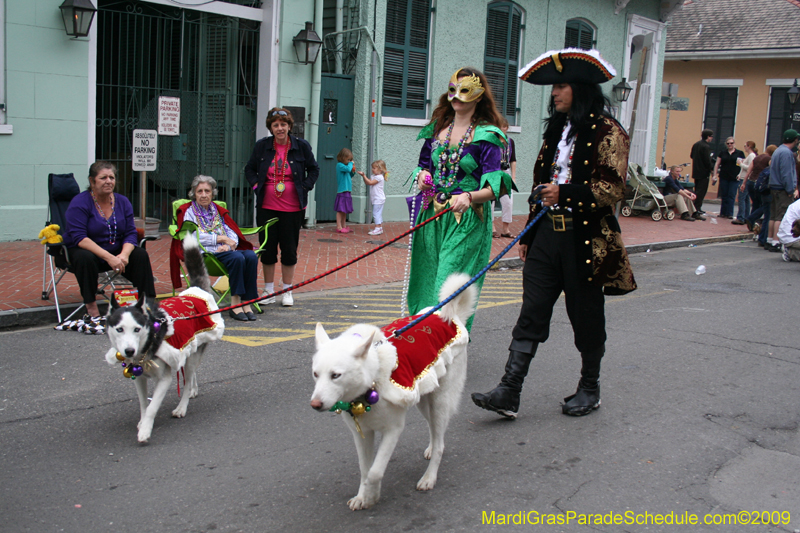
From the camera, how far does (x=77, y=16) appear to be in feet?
32.6

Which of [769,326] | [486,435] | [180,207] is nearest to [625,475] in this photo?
[486,435]

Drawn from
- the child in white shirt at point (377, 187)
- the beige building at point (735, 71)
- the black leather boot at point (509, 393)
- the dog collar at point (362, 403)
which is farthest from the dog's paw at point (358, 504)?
the beige building at point (735, 71)

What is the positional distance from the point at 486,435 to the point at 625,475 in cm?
83

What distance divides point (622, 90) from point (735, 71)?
9.76 m

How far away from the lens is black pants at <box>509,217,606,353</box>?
4332 mm

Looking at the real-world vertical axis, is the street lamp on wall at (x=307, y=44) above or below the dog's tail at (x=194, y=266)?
above

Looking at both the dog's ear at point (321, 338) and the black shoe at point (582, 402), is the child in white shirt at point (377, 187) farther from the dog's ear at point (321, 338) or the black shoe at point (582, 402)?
the dog's ear at point (321, 338)

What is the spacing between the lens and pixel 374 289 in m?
9.09

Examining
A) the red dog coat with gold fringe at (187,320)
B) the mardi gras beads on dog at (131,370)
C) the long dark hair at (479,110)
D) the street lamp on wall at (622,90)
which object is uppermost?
the street lamp on wall at (622,90)

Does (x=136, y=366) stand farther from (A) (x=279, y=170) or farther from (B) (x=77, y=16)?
(B) (x=77, y=16)

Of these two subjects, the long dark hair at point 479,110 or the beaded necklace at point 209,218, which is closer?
the long dark hair at point 479,110

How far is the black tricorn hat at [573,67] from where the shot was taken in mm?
4102

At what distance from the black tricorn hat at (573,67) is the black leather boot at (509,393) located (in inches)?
63.2

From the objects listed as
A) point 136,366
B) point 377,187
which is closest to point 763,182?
point 377,187
